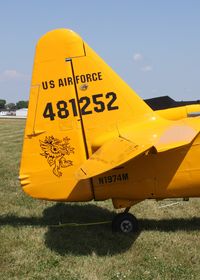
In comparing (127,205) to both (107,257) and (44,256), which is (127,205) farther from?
(44,256)

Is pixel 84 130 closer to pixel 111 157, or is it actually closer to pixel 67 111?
pixel 67 111

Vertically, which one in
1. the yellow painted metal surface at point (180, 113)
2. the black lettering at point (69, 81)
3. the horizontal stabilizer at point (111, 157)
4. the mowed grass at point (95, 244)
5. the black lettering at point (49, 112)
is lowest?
the mowed grass at point (95, 244)

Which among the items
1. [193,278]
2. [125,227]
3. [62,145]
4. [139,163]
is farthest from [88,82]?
[193,278]

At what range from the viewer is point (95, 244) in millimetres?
6422

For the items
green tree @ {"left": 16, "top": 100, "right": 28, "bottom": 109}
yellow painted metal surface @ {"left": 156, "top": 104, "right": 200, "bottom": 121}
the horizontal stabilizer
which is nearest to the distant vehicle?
yellow painted metal surface @ {"left": 156, "top": 104, "right": 200, "bottom": 121}

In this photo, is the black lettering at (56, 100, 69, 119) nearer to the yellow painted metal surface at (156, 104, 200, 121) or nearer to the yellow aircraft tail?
the yellow aircraft tail

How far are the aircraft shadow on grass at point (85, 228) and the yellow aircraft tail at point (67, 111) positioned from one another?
73 centimetres

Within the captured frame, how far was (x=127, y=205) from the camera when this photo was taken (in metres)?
6.69

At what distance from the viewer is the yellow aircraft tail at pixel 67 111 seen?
6.56m

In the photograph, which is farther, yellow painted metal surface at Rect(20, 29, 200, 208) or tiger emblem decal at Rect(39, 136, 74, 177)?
tiger emblem decal at Rect(39, 136, 74, 177)

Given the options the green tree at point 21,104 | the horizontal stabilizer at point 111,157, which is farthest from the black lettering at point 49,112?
the green tree at point 21,104

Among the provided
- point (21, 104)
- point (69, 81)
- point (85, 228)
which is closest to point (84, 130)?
point (69, 81)

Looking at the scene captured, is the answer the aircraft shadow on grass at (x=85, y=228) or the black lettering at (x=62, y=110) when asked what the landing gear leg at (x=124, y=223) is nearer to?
the aircraft shadow on grass at (x=85, y=228)

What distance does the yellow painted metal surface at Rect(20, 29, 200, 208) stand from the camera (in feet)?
21.2
